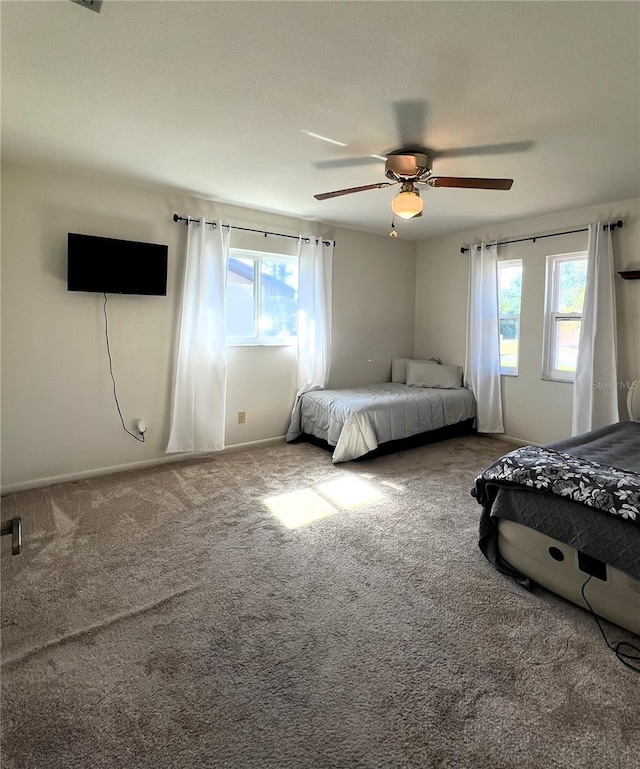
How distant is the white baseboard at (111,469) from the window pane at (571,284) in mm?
3443

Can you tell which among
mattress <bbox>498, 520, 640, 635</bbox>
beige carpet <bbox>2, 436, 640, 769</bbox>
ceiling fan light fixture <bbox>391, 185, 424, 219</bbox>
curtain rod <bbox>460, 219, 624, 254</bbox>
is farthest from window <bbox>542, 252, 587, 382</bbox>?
mattress <bbox>498, 520, 640, 635</bbox>

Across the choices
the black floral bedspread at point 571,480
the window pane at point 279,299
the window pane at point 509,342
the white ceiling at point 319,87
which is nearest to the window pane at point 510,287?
the window pane at point 509,342

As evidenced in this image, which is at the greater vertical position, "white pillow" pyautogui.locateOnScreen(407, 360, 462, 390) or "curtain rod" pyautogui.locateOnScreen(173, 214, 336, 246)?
"curtain rod" pyautogui.locateOnScreen(173, 214, 336, 246)

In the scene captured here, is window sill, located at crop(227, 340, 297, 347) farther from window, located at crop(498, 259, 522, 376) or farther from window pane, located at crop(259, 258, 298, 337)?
window, located at crop(498, 259, 522, 376)

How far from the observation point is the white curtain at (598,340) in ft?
11.9

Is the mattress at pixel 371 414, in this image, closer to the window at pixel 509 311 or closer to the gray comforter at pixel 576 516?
the window at pixel 509 311

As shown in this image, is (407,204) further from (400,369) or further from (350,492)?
(400,369)

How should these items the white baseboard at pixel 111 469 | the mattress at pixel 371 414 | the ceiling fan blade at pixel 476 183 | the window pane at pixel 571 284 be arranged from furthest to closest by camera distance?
the window pane at pixel 571 284 < the mattress at pixel 371 414 < the white baseboard at pixel 111 469 < the ceiling fan blade at pixel 476 183

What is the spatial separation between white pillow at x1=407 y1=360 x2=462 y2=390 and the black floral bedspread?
8.39ft

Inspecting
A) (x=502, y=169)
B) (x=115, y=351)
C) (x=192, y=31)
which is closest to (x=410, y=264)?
(x=502, y=169)

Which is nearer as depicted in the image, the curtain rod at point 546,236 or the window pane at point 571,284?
the curtain rod at point 546,236

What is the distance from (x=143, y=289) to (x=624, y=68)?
334cm

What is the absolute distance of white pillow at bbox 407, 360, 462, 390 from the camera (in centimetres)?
487

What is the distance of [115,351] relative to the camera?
347 cm
